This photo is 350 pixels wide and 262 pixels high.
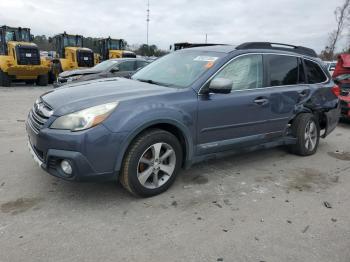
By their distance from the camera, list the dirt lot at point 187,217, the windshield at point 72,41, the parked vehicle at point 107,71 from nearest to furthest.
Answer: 1. the dirt lot at point 187,217
2. the parked vehicle at point 107,71
3. the windshield at point 72,41

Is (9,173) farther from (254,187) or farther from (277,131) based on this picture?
(277,131)

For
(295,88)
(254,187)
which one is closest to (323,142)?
(295,88)

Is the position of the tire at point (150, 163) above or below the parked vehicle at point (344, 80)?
below

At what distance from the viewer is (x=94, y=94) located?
11.4 ft

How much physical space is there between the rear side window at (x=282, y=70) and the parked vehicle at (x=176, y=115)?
1cm

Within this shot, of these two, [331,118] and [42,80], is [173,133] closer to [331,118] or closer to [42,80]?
[331,118]

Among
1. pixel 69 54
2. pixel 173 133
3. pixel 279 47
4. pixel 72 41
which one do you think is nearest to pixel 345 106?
pixel 279 47

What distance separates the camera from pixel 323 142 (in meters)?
6.50

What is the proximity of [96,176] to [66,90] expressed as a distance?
1.18 metres

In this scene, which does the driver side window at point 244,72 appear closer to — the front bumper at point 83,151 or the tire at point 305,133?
the tire at point 305,133

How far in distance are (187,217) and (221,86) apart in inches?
58.5

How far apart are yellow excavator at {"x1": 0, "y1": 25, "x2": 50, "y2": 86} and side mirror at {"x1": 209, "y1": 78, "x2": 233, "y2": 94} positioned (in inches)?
553

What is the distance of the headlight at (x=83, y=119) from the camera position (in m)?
3.11

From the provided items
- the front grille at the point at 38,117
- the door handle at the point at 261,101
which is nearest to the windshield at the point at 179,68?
the door handle at the point at 261,101
